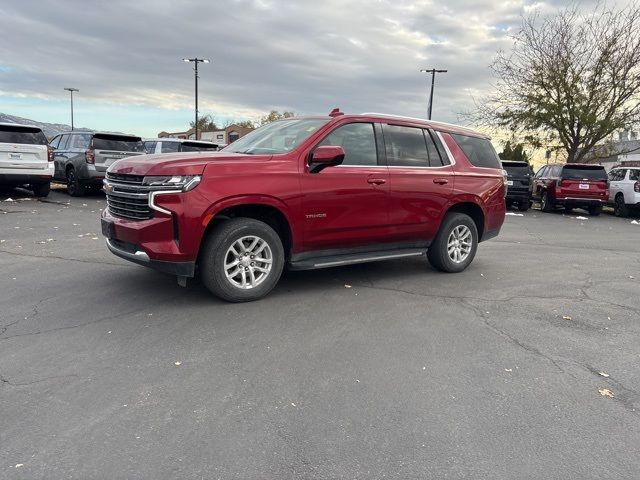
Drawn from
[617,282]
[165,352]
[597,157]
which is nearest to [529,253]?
[617,282]

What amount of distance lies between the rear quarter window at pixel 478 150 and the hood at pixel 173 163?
312 centimetres

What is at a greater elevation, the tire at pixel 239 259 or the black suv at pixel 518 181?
the black suv at pixel 518 181

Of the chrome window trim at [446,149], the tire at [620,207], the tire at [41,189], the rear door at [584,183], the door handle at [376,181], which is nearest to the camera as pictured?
the door handle at [376,181]

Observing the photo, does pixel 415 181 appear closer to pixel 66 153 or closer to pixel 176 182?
pixel 176 182

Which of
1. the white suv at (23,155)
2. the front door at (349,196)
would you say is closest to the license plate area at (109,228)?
the front door at (349,196)

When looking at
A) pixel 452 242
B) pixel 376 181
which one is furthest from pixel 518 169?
pixel 376 181

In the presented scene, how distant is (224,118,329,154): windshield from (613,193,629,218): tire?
15429mm

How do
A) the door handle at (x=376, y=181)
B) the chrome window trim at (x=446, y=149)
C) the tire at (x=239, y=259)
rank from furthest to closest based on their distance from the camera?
the chrome window trim at (x=446, y=149) < the door handle at (x=376, y=181) < the tire at (x=239, y=259)

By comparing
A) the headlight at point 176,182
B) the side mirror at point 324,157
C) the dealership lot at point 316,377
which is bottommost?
the dealership lot at point 316,377

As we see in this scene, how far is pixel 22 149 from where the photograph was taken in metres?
12.2

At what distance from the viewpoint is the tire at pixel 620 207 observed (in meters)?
17.2

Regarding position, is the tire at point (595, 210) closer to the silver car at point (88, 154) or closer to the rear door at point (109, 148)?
the silver car at point (88, 154)

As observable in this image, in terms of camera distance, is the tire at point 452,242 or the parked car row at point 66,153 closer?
the tire at point 452,242

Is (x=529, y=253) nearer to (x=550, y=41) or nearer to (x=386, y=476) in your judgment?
(x=386, y=476)
